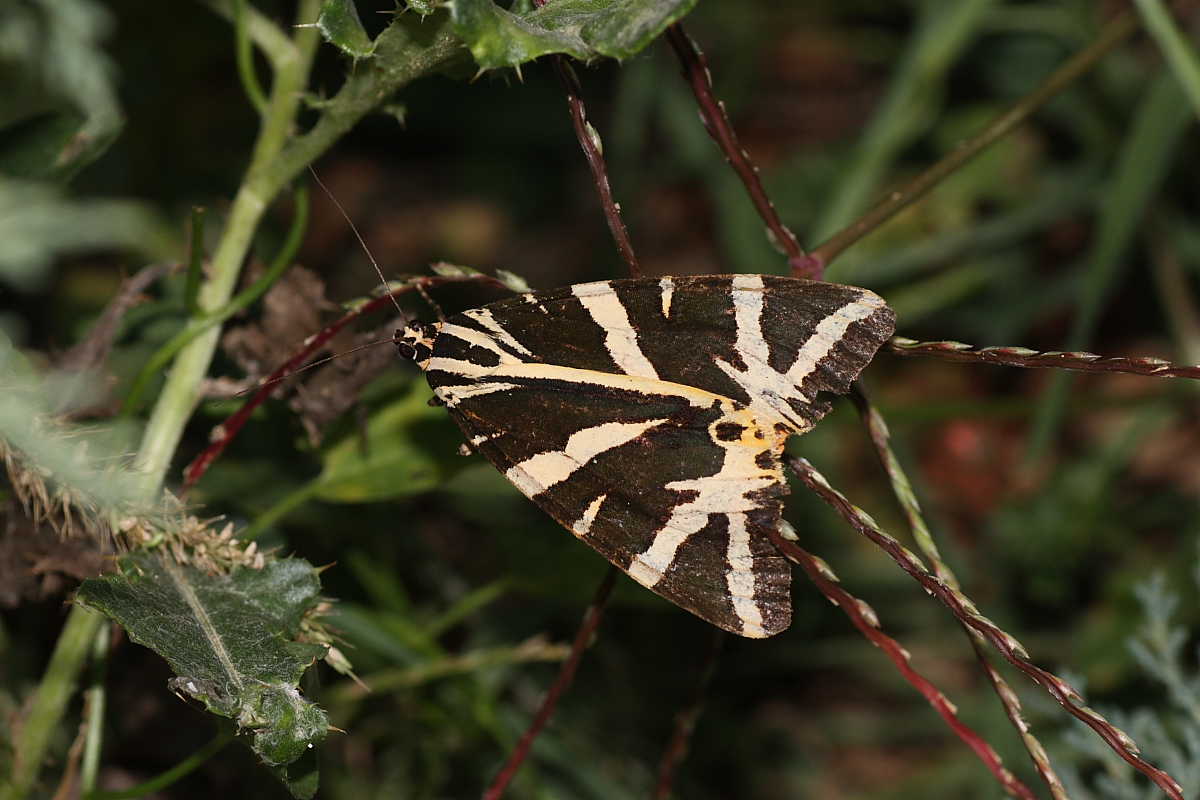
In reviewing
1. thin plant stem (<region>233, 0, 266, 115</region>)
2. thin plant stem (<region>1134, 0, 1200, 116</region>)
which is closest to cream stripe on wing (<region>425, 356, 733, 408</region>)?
thin plant stem (<region>233, 0, 266, 115</region>)

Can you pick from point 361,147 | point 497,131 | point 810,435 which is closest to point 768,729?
point 810,435

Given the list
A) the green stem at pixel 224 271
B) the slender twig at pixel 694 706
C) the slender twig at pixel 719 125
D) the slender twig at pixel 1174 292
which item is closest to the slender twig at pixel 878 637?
the slender twig at pixel 694 706

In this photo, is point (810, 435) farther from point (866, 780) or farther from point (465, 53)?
point (465, 53)

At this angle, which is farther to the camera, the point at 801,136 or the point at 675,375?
the point at 801,136

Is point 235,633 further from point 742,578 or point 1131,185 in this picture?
point 1131,185

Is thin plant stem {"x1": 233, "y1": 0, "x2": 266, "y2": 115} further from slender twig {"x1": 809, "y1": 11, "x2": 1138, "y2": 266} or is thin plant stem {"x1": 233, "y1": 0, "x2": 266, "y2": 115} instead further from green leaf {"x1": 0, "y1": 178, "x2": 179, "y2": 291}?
slender twig {"x1": 809, "y1": 11, "x2": 1138, "y2": 266}

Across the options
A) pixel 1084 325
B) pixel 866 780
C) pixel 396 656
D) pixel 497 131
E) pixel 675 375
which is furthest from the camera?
pixel 497 131
